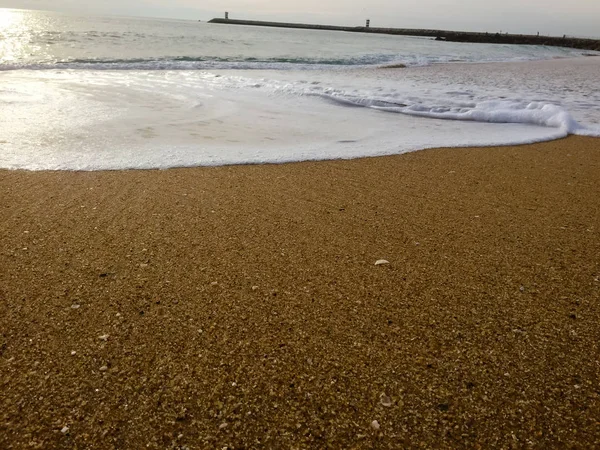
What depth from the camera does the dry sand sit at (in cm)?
112

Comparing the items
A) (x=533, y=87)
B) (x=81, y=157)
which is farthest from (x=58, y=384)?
(x=533, y=87)

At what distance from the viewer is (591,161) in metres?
3.61

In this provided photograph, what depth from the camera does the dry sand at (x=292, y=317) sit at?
44.1 inches

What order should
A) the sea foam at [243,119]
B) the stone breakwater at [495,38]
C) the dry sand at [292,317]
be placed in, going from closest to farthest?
the dry sand at [292,317] → the sea foam at [243,119] → the stone breakwater at [495,38]

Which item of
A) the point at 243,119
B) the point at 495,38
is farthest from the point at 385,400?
the point at 495,38

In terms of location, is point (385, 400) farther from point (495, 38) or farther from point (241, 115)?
point (495, 38)

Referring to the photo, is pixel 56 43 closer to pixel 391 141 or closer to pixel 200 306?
pixel 391 141

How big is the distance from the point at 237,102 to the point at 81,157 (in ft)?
9.85

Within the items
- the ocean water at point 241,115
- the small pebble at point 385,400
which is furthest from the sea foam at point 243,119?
the small pebble at point 385,400

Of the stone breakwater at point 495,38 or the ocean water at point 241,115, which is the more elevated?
the stone breakwater at point 495,38

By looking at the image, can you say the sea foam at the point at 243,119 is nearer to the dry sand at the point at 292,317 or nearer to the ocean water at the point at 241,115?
the ocean water at the point at 241,115

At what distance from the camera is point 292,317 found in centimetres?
152

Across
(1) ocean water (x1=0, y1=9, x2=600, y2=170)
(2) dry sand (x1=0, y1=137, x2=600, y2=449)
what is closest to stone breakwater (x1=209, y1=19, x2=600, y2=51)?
(1) ocean water (x1=0, y1=9, x2=600, y2=170)

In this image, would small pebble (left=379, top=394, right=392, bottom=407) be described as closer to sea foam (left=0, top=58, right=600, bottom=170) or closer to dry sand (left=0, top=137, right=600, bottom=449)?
dry sand (left=0, top=137, right=600, bottom=449)
